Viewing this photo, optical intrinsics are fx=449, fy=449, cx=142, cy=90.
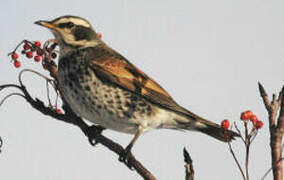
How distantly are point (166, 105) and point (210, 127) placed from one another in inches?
22.8

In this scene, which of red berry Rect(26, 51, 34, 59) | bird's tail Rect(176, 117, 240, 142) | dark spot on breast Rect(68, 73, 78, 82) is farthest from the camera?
bird's tail Rect(176, 117, 240, 142)

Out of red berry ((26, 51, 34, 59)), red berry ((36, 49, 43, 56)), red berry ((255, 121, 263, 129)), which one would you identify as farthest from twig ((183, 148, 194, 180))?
red berry ((26, 51, 34, 59))

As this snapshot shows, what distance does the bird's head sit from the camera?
493cm

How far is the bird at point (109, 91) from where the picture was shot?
4523 millimetres

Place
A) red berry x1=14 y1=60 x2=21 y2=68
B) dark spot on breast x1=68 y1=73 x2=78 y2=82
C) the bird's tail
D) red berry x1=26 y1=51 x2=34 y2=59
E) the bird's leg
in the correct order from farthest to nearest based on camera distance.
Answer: the bird's tail
dark spot on breast x1=68 y1=73 x2=78 y2=82
red berry x1=14 y1=60 x2=21 y2=68
red berry x1=26 y1=51 x2=34 y2=59
the bird's leg

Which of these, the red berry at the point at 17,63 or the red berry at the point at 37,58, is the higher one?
the red berry at the point at 37,58

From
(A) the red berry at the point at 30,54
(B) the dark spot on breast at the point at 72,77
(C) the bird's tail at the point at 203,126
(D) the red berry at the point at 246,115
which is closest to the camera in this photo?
(D) the red berry at the point at 246,115

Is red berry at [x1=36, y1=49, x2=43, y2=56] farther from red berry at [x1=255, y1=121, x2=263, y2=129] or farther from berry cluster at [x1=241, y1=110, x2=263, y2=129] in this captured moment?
red berry at [x1=255, y1=121, x2=263, y2=129]

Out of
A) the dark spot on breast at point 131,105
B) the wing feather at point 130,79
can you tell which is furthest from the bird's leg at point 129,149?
the wing feather at point 130,79

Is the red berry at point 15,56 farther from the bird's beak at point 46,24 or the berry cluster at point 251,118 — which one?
the berry cluster at point 251,118

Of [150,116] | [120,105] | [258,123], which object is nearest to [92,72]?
[120,105]

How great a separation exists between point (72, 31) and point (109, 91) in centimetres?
96

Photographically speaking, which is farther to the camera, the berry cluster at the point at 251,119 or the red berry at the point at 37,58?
the red berry at the point at 37,58

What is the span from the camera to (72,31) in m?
5.17
